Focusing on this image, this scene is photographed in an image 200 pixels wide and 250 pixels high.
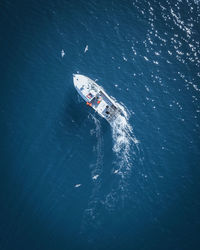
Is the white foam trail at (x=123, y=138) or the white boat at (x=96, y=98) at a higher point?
the white boat at (x=96, y=98)

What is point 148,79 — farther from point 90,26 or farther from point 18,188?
point 18,188

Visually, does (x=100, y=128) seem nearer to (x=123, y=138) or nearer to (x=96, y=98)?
(x=123, y=138)

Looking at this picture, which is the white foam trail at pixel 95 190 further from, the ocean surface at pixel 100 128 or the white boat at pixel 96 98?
the white boat at pixel 96 98

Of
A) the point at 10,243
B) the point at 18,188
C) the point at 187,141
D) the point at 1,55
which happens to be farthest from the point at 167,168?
the point at 1,55

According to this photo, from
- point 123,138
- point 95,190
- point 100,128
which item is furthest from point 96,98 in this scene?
point 95,190

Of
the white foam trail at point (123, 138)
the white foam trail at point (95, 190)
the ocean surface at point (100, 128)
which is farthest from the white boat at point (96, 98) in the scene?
the white foam trail at point (95, 190)

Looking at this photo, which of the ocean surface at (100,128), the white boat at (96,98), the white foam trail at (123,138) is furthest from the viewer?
the white foam trail at (123,138)
